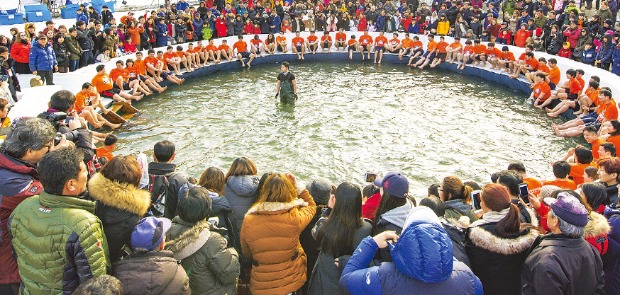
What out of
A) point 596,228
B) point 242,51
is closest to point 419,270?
point 596,228

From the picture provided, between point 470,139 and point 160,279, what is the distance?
890 cm

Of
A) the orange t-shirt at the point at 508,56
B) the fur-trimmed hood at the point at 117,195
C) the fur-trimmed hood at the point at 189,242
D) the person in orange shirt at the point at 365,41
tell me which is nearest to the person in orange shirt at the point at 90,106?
the fur-trimmed hood at the point at 117,195

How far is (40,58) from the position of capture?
12.3 meters

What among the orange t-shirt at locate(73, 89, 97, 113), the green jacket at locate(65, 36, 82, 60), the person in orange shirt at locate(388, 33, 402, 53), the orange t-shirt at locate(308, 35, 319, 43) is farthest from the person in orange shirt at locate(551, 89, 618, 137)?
the green jacket at locate(65, 36, 82, 60)

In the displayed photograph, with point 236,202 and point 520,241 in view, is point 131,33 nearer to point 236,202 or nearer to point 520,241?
point 236,202

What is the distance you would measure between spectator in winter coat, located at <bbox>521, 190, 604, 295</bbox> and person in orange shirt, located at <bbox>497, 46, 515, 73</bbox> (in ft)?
44.2

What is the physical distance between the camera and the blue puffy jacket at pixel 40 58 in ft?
40.3

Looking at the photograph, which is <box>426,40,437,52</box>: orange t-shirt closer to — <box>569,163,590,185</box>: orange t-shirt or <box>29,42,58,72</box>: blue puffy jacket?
<box>569,163,590,185</box>: orange t-shirt

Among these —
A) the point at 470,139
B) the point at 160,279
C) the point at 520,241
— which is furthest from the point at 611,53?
the point at 160,279

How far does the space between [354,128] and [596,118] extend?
532 centimetres

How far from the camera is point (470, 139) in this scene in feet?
35.7

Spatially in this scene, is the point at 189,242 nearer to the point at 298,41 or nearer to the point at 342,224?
the point at 342,224

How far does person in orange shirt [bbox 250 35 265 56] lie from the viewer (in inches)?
736

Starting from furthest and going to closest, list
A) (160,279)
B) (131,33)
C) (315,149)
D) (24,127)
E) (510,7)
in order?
(510,7), (131,33), (315,149), (24,127), (160,279)
